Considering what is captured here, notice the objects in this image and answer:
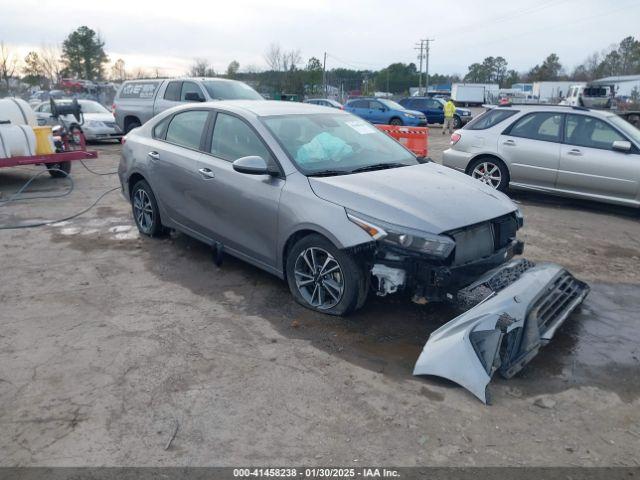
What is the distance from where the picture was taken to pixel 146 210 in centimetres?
645

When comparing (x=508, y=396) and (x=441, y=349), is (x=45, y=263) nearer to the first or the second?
(x=441, y=349)

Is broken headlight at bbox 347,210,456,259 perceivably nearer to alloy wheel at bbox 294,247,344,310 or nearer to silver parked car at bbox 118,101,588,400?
silver parked car at bbox 118,101,588,400

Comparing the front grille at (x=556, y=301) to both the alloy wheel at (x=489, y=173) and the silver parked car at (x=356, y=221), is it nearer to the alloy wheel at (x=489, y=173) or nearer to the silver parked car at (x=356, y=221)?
the silver parked car at (x=356, y=221)

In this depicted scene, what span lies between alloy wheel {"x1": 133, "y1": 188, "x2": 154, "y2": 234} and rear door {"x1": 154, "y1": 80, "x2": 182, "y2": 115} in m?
7.11

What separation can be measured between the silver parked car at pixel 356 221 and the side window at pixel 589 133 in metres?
4.30

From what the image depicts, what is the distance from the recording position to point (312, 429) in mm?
3018

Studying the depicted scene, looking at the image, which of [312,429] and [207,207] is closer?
[312,429]

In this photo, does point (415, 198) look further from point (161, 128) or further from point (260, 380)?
point (161, 128)

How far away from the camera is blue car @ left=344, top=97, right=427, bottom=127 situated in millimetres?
23953

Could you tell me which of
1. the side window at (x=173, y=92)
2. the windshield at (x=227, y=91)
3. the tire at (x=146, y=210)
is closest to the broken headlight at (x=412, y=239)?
the tire at (x=146, y=210)

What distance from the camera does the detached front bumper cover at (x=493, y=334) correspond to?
11.1 feet

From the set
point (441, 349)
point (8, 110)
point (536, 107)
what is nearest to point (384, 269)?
point (441, 349)

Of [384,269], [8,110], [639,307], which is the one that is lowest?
[639,307]

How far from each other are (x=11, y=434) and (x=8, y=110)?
8.91 meters
